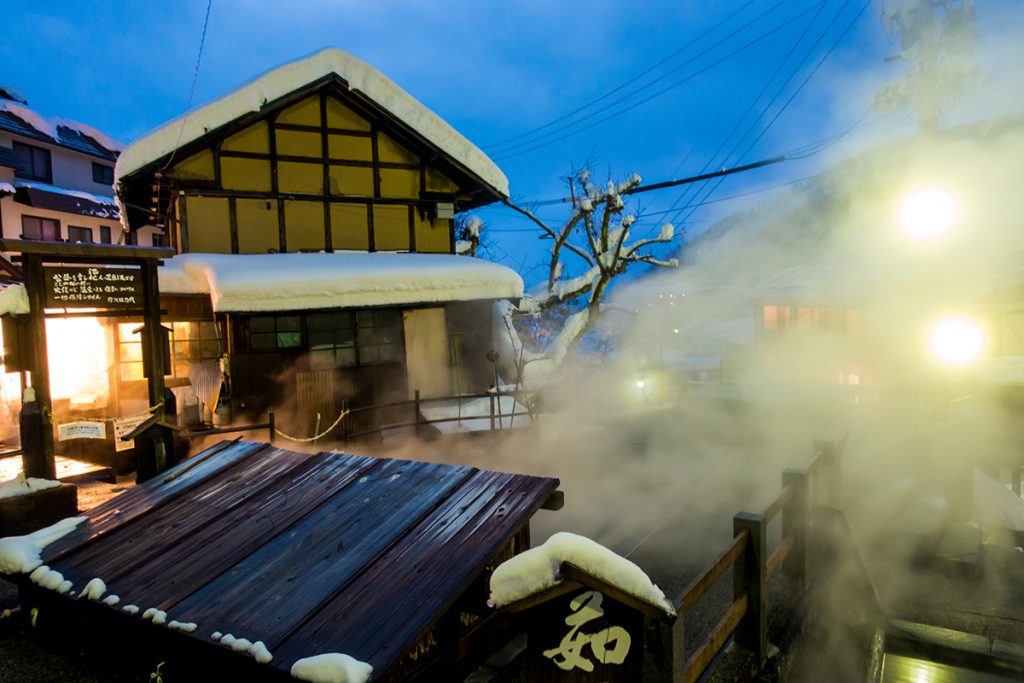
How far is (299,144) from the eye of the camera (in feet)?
47.7

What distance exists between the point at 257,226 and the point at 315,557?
12.5m

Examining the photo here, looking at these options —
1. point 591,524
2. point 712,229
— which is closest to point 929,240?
point 591,524

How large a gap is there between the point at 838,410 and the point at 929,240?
742 cm

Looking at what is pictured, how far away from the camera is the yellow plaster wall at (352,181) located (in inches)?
588

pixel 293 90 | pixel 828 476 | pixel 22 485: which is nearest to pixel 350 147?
pixel 293 90

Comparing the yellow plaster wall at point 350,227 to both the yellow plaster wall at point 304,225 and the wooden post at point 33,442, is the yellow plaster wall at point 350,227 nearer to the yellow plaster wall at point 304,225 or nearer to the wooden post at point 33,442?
the yellow plaster wall at point 304,225

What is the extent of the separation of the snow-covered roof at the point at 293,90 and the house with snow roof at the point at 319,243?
0.03 m

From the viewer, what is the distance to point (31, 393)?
7.16 meters

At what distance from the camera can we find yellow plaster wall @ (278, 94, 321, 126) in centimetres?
1433

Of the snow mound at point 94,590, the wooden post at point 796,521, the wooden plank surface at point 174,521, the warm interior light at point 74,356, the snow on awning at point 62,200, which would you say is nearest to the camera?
the snow mound at point 94,590

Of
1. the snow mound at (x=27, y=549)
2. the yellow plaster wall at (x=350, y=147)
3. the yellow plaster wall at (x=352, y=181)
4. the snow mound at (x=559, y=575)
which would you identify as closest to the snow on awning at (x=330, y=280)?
the yellow plaster wall at (x=352, y=181)

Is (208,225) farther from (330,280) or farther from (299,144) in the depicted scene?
(330,280)

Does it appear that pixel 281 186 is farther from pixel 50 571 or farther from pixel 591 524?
pixel 50 571

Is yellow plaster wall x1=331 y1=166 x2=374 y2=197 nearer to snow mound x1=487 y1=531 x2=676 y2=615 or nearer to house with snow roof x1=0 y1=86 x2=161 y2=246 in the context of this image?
snow mound x1=487 y1=531 x2=676 y2=615
